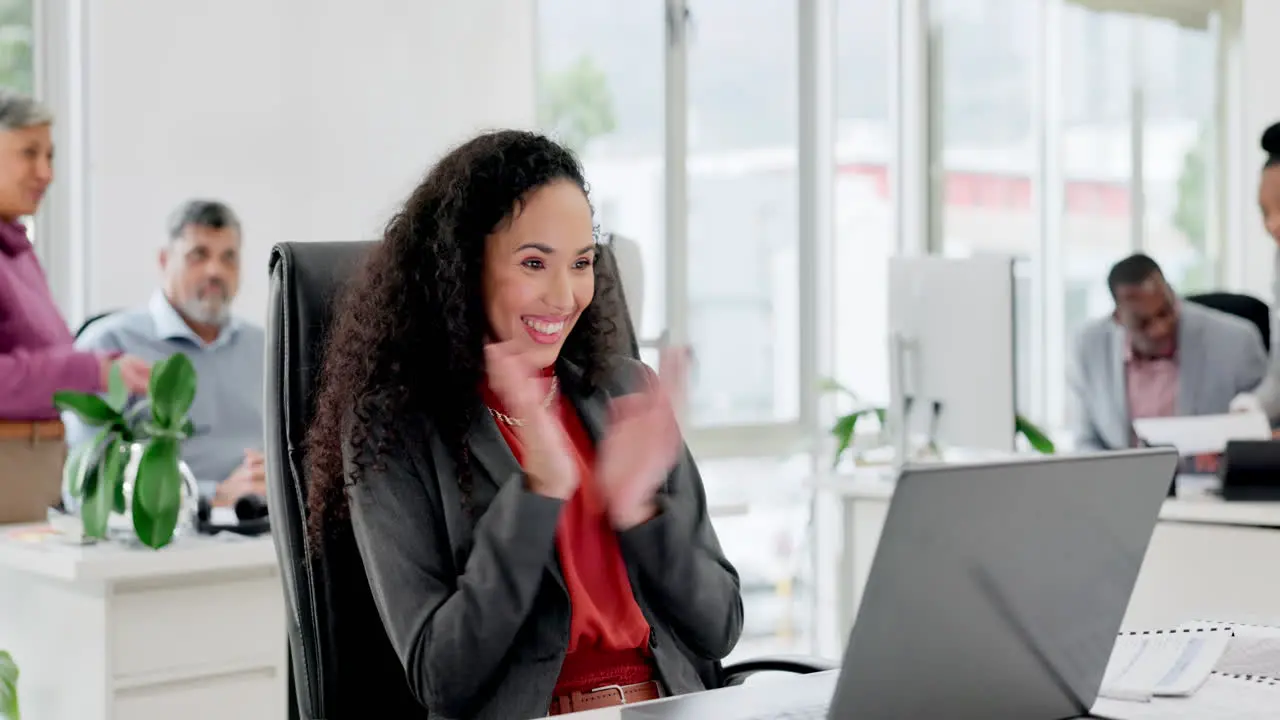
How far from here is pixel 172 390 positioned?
243 cm

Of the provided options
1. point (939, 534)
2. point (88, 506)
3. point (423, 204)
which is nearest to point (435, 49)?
point (88, 506)

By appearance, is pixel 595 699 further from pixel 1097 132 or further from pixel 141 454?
pixel 1097 132

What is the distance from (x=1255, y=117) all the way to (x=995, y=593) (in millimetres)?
4185

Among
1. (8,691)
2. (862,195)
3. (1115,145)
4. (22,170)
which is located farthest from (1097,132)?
(8,691)

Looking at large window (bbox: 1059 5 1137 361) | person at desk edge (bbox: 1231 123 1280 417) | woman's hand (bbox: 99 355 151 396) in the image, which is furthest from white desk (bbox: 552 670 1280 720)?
large window (bbox: 1059 5 1137 361)

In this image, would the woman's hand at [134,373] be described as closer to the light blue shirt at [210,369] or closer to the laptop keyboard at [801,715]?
the light blue shirt at [210,369]

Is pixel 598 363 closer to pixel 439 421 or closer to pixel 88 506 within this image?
pixel 439 421

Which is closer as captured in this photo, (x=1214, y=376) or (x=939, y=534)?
(x=939, y=534)

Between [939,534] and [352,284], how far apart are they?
89 cm

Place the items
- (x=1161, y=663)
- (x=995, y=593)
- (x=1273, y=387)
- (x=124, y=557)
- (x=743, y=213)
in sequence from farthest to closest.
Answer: (x=743, y=213)
(x=1273, y=387)
(x=124, y=557)
(x=1161, y=663)
(x=995, y=593)

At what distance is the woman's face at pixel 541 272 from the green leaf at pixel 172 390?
0.99 meters

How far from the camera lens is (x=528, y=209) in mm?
1618

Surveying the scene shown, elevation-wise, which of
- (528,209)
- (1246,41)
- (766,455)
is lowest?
(766,455)

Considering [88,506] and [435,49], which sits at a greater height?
[435,49]
